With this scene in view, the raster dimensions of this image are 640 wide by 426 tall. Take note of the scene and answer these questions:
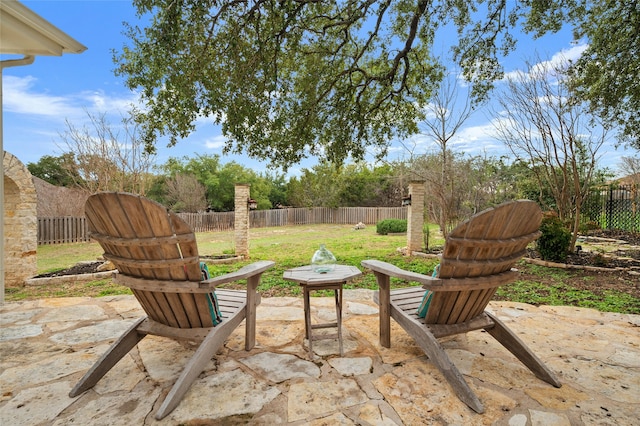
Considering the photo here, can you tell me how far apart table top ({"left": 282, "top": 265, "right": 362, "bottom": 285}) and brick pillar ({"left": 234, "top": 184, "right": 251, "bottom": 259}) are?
200 inches

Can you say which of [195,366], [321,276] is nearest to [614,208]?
[321,276]

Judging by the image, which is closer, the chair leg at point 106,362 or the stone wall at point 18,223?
the chair leg at point 106,362

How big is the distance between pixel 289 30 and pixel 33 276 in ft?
18.6

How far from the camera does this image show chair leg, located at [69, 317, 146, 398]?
180 centimetres

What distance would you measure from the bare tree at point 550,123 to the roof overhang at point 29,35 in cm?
741

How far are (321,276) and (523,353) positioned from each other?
137 cm

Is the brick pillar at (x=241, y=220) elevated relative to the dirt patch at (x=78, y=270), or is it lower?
elevated

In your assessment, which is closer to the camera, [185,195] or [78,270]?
[78,270]

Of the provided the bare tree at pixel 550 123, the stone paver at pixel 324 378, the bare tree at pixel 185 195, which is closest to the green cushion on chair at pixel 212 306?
the stone paver at pixel 324 378

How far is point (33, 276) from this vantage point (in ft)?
17.1

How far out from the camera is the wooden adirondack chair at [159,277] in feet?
5.22

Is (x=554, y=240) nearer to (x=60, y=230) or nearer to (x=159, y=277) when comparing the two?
(x=159, y=277)

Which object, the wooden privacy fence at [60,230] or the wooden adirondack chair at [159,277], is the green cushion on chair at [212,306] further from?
the wooden privacy fence at [60,230]

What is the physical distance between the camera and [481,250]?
1.75 meters
